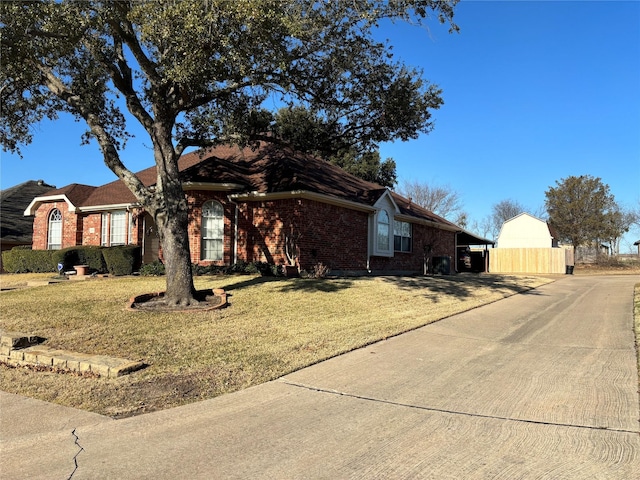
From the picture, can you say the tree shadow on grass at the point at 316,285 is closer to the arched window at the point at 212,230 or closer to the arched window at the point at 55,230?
the arched window at the point at 212,230

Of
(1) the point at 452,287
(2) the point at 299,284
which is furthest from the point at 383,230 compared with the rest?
(2) the point at 299,284

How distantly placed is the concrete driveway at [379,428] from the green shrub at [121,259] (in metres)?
11.9

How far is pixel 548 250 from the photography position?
3152 cm

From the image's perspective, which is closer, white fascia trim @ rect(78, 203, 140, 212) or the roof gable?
white fascia trim @ rect(78, 203, 140, 212)

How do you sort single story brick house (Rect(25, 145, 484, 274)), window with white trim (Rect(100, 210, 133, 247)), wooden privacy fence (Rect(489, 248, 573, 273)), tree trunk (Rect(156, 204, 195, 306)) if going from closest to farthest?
1. tree trunk (Rect(156, 204, 195, 306))
2. single story brick house (Rect(25, 145, 484, 274))
3. window with white trim (Rect(100, 210, 133, 247))
4. wooden privacy fence (Rect(489, 248, 573, 273))

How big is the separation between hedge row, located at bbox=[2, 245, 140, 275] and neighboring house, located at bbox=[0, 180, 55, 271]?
26.9 ft

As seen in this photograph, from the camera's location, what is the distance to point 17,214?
30.3 meters

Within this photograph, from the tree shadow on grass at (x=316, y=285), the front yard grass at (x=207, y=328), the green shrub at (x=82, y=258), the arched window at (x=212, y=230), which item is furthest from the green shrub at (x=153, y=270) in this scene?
the tree shadow on grass at (x=316, y=285)

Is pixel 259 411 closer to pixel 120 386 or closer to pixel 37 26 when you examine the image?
pixel 120 386

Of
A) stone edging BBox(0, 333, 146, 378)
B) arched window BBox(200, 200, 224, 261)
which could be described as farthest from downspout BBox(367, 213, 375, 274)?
stone edging BBox(0, 333, 146, 378)

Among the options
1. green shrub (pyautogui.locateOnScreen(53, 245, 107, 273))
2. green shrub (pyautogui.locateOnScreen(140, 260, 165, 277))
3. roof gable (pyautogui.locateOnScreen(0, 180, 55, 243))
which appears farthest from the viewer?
roof gable (pyautogui.locateOnScreen(0, 180, 55, 243))

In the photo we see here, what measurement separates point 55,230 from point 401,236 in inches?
642

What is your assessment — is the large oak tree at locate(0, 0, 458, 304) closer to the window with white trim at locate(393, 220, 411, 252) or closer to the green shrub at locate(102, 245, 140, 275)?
the green shrub at locate(102, 245, 140, 275)

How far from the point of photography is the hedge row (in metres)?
17.1
